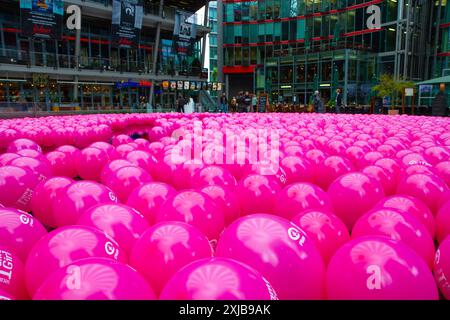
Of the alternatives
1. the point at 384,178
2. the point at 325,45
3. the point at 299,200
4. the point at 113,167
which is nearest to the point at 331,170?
the point at 384,178

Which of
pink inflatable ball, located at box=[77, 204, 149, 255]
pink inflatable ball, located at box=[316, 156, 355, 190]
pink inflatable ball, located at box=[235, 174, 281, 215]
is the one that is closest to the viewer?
pink inflatable ball, located at box=[77, 204, 149, 255]

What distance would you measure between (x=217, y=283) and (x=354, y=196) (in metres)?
3.09

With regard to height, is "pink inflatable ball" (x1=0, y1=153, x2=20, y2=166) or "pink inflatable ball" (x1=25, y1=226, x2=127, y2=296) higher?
"pink inflatable ball" (x1=0, y1=153, x2=20, y2=166)

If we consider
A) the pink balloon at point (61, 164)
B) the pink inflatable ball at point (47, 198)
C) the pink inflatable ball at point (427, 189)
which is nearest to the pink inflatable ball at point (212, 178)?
the pink inflatable ball at point (47, 198)

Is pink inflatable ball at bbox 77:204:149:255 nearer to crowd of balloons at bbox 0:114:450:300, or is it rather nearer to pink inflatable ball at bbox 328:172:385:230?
crowd of balloons at bbox 0:114:450:300

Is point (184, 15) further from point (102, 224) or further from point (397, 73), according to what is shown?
point (102, 224)

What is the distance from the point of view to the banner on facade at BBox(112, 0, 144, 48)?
114ft

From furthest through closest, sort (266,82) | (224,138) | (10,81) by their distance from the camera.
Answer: (266,82) → (10,81) → (224,138)

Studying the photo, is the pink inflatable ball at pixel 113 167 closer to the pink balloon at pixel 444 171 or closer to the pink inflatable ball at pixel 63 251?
the pink inflatable ball at pixel 63 251

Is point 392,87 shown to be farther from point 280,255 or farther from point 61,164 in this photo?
point 280,255

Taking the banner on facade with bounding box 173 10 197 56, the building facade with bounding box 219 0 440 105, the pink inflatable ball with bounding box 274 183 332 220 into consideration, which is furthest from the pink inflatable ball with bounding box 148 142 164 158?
the building facade with bounding box 219 0 440 105
